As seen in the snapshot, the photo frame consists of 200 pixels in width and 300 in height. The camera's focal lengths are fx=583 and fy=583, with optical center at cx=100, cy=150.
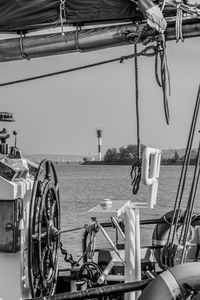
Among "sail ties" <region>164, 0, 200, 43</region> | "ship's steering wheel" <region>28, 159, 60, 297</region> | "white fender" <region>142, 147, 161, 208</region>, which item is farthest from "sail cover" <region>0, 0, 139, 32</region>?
"white fender" <region>142, 147, 161, 208</region>

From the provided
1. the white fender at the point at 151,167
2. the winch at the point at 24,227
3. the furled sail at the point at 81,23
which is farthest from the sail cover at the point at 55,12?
the white fender at the point at 151,167

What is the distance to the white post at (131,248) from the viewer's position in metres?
5.75

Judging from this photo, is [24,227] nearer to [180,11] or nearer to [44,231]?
[44,231]

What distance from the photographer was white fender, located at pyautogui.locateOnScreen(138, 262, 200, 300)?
4.45 meters

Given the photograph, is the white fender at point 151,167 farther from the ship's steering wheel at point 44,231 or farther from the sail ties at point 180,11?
the sail ties at point 180,11

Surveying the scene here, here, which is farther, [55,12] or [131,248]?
[55,12]

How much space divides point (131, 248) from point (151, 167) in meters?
0.88

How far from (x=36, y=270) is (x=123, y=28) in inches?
108

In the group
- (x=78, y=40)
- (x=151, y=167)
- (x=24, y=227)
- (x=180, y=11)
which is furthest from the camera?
(x=78, y=40)

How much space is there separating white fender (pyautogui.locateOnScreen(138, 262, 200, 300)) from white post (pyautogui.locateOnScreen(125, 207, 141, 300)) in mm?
1191

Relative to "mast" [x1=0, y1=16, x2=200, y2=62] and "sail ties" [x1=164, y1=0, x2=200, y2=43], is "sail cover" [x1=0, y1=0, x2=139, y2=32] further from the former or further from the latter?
"sail ties" [x1=164, y1=0, x2=200, y2=43]

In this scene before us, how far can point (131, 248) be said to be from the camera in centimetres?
579

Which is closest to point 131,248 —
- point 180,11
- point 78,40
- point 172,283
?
point 172,283

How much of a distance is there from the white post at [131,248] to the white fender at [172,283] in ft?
3.91
